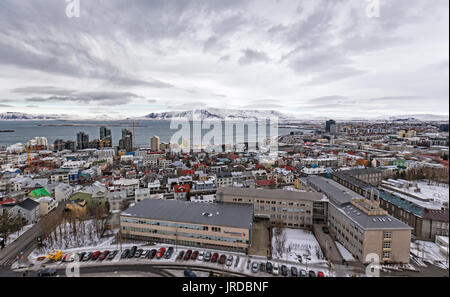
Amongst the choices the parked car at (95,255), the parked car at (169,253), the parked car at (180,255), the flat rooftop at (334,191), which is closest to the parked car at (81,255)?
the parked car at (95,255)

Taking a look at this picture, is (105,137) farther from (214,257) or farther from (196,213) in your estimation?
(214,257)

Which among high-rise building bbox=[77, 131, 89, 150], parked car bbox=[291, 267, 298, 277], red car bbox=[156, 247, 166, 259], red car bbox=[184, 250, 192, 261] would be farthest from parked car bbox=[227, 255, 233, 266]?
high-rise building bbox=[77, 131, 89, 150]

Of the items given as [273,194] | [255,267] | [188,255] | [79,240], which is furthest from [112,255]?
[273,194]

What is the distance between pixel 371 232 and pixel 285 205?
7.76 feet

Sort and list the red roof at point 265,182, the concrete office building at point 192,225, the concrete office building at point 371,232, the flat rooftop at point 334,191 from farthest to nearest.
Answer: the red roof at point 265,182 < the flat rooftop at point 334,191 < the concrete office building at point 192,225 < the concrete office building at point 371,232

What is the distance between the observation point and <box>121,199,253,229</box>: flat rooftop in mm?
5188

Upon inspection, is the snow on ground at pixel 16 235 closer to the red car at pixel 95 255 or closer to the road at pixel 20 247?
the road at pixel 20 247

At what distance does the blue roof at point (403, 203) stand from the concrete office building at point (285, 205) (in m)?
1.83

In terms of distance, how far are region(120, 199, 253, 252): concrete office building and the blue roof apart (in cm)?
392

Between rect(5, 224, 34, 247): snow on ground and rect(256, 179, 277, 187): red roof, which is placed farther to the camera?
rect(256, 179, 277, 187): red roof

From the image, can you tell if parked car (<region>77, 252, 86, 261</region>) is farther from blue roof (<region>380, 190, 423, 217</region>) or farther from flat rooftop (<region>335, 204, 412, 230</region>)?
blue roof (<region>380, 190, 423, 217</region>)

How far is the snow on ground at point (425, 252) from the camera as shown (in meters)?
4.07

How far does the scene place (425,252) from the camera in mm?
4418
